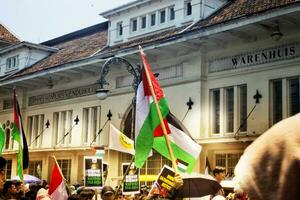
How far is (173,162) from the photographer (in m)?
6.34

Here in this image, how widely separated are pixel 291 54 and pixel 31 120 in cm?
1528

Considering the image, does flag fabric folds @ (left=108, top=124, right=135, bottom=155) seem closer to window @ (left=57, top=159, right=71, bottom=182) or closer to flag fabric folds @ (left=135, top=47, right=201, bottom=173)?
flag fabric folds @ (left=135, top=47, right=201, bottom=173)

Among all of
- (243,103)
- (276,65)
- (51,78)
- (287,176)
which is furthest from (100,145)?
(287,176)

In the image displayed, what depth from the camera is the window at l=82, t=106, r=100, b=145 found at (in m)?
22.3

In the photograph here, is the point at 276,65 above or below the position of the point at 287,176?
above

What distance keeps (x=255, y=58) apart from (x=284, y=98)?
1.53 m

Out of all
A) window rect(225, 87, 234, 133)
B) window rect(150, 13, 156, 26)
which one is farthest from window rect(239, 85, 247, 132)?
window rect(150, 13, 156, 26)

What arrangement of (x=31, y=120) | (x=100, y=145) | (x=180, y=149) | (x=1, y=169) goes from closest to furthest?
(x=1, y=169) → (x=180, y=149) → (x=100, y=145) → (x=31, y=120)

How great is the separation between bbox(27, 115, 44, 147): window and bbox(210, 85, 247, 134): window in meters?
10.9

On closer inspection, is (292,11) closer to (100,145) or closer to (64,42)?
(100,145)

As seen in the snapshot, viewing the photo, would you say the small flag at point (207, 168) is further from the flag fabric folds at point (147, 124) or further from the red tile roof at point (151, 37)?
the flag fabric folds at point (147, 124)

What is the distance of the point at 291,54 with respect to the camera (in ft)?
49.4

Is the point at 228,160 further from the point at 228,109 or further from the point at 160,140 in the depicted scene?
the point at 160,140

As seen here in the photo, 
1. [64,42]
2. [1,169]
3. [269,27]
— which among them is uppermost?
[64,42]
